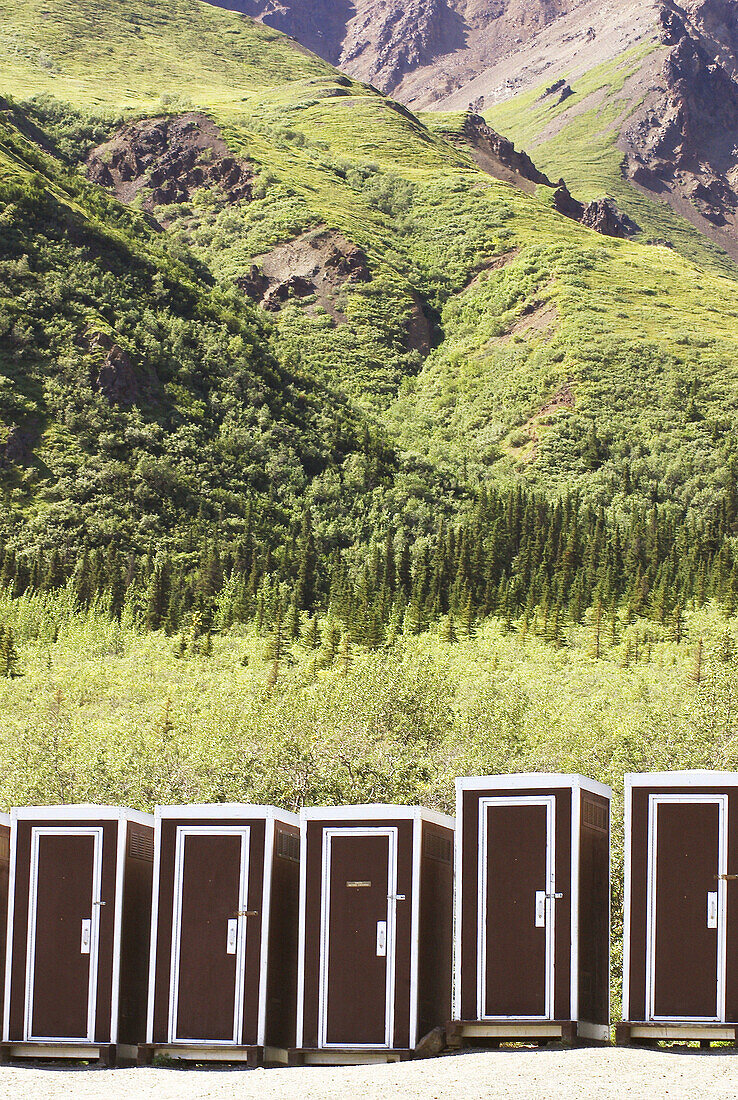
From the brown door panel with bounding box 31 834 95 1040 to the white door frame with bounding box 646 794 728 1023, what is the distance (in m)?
9.45

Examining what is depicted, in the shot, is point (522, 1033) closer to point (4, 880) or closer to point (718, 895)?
point (718, 895)

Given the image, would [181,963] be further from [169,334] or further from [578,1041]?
[169,334]

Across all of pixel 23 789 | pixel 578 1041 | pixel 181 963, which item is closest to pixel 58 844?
pixel 181 963

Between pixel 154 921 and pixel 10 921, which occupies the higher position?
pixel 154 921

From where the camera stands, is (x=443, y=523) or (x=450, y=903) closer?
(x=450, y=903)

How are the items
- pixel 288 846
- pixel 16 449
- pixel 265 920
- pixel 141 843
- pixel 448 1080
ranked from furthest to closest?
pixel 16 449
pixel 141 843
pixel 288 846
pixel 265 920
pixel 448 1080

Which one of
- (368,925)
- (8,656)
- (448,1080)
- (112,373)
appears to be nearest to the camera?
(448,1080)

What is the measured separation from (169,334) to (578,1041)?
14491cm

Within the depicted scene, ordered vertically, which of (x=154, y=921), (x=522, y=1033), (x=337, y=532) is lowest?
(x=522, y=1033)

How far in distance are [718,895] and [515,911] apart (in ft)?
10.5

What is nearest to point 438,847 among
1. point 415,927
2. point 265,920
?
point 415,927

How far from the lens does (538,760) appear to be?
→ 54.7m

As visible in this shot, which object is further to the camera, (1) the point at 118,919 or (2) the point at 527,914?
(1) the point at 118,919

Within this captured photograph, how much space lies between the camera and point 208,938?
25141mm
